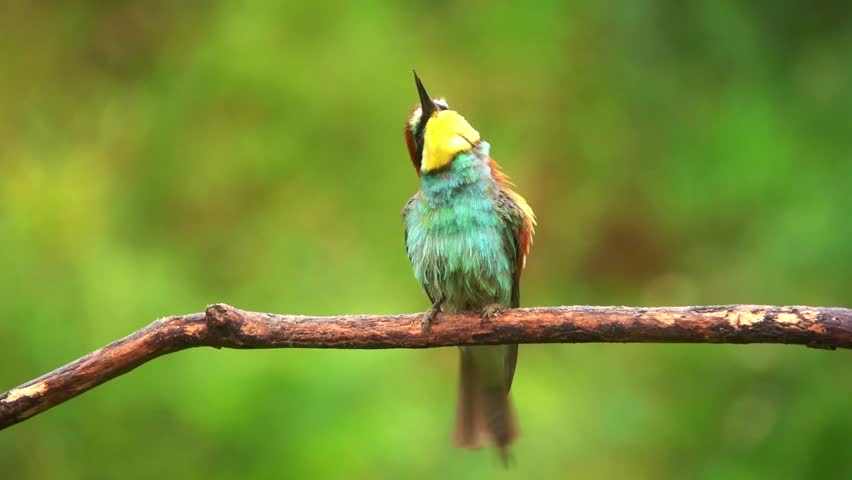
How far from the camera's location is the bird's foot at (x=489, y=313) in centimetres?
284

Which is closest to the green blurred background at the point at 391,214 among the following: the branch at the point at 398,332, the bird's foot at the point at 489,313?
the bird's foot at the point at 489,313

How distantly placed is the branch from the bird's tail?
826mm

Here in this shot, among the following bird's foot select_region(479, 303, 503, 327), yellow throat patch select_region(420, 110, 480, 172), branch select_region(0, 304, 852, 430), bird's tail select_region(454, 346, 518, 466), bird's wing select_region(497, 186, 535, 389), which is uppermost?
yellow throat patch select_region(420, 110, 480, 172)

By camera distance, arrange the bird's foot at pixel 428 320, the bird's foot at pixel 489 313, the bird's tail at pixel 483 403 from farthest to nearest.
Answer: the bird's tail at pixel 483 403
the bird's foot at pixel 489 313
the bird's foot at pixel 428 320

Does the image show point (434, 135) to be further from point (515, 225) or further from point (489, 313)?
point (489, 313)

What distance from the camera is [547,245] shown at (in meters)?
5.09

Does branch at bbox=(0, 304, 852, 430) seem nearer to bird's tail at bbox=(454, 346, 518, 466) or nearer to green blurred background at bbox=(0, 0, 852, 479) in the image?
bird's tail at bbox=(454, 346, 518, 466)

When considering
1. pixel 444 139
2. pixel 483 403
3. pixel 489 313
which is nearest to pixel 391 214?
pixel 483 403

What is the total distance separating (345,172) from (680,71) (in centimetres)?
172

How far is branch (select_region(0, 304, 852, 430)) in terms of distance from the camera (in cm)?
237

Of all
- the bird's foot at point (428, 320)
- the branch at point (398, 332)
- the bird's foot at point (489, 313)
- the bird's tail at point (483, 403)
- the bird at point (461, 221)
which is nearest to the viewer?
the branch at point (398, 332)

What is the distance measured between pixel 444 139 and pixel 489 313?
25.1 inches

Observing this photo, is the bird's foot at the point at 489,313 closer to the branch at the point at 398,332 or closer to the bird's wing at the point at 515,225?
the branch at the point at 398,332

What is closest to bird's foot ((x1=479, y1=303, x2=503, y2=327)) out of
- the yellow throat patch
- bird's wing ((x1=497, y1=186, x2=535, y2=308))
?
bird's wing ((x1=497, y1=186, x2=535, y2=308))
